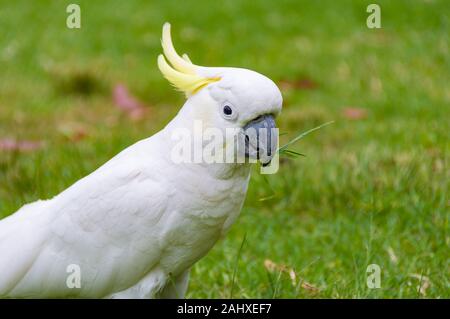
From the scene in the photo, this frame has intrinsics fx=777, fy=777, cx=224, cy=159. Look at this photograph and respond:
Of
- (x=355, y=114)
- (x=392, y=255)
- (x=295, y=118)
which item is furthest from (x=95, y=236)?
(x=355, y=114)

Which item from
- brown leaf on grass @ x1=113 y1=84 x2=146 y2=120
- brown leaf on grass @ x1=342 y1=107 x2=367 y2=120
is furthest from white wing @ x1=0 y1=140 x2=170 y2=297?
brown leaf on grass @ x1=113 y1=84 x2=146 y2=120

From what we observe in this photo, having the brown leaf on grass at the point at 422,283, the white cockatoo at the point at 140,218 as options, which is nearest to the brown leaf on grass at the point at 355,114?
the brown leaf on grass at the point at 422,283

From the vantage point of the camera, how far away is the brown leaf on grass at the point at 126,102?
5.75 metres

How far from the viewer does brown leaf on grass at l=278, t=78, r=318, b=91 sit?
237 inches

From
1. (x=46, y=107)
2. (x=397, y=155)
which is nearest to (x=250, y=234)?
(x=397, y=155)

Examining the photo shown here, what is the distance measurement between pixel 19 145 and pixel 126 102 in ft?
4.80

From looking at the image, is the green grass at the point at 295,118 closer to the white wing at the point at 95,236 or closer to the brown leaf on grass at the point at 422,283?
the brown leaf on grass at the point at 422,283

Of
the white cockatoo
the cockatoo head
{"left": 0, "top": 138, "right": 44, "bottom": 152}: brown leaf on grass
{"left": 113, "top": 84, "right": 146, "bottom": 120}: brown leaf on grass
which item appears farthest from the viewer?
{"left": 113, "top": 84, "right": 146, "bottom": 120}: brown leaf on grass

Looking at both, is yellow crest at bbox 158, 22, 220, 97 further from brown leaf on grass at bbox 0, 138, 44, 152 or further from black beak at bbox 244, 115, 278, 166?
brown leaf on grass at bbox 0, 138, 44, 152

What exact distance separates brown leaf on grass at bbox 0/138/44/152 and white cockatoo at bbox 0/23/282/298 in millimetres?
1925

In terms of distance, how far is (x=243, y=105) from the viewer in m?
2.31

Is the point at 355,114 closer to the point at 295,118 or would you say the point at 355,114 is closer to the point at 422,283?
the point at 295,118
